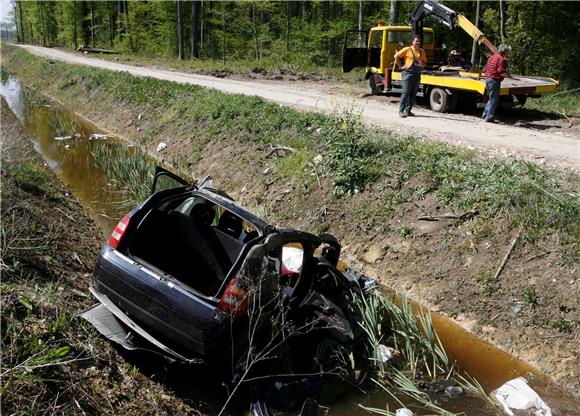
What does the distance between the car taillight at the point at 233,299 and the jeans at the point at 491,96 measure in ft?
32.6

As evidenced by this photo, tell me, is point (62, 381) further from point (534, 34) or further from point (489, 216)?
point (534, 34)

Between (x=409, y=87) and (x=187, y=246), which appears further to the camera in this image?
(x=409, y=87)

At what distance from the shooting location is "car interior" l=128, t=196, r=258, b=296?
5.20m

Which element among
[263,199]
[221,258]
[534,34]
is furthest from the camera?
[534,34]

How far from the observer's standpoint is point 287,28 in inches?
1507

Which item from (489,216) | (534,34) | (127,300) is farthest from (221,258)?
(534,34)

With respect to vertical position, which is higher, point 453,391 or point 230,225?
point 230,225

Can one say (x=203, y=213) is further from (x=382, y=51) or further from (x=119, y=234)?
(x=382, y=51)

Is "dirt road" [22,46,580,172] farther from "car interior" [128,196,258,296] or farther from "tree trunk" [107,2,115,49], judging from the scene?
"tree trunk" [107,2,115,49]

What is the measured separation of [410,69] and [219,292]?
31.6 feet

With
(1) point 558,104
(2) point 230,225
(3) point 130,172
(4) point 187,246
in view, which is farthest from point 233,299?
(1) point 558,104

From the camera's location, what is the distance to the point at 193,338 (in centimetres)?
430

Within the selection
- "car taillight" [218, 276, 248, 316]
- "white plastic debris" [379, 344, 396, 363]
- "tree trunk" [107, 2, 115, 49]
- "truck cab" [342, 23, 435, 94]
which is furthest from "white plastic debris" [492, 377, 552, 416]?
"tree trunk" [107, 2, 115, 49]

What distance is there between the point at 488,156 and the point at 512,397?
4.92m
